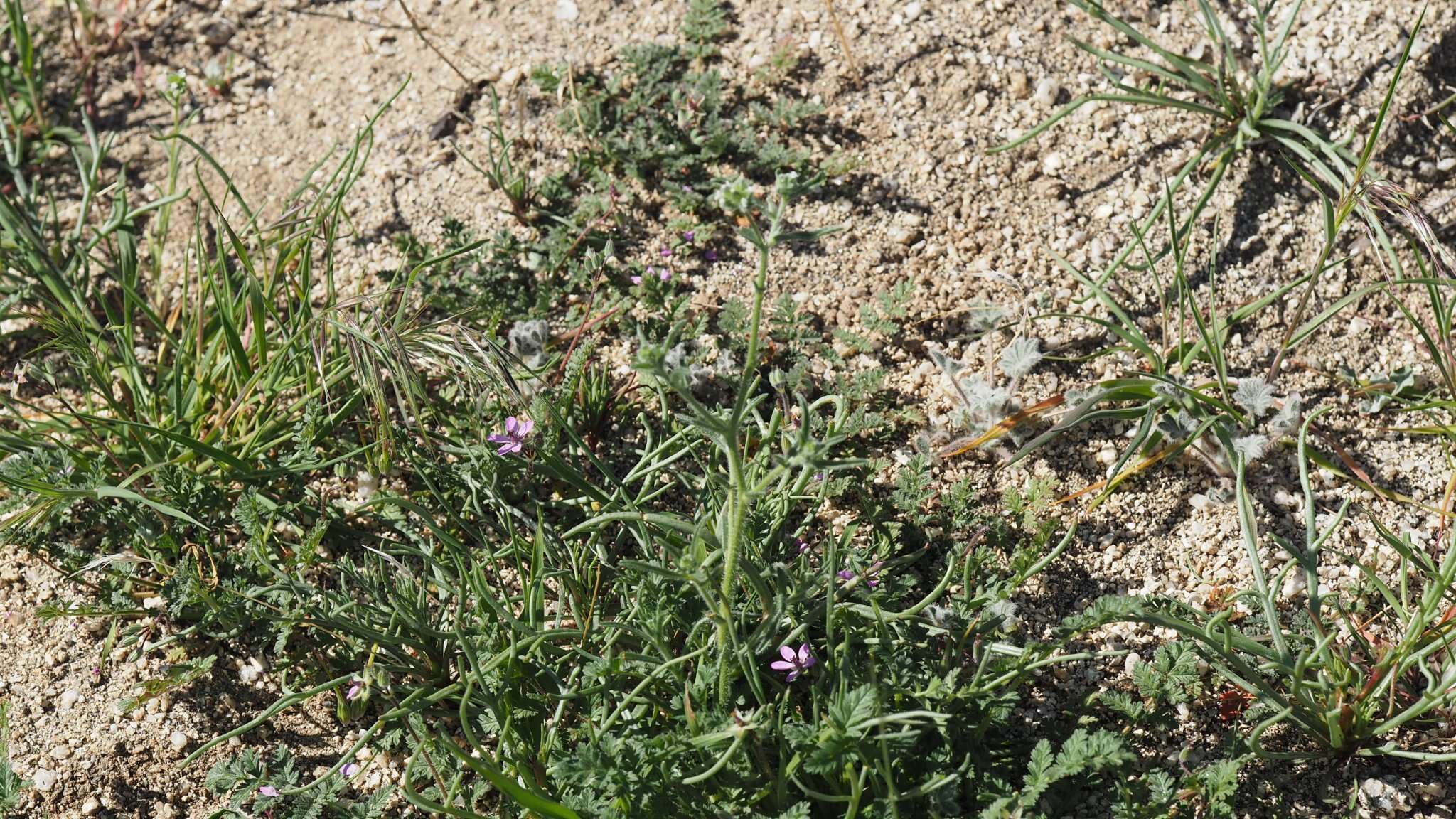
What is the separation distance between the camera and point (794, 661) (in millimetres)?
2260

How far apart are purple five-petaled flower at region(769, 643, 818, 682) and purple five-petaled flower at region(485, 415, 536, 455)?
78 centimetres

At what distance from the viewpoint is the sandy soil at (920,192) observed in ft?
8.42

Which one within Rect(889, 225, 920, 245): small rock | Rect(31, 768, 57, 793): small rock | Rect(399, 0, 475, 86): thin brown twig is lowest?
Rect(31, 768, 57, 793): small rock

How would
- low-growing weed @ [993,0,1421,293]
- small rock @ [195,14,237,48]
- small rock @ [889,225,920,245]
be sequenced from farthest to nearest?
small rock @ [195,14,237,48], small rock @ [889,225,920,245], low-growing weed @ [993,0,1421,293]

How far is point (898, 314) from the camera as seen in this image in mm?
2893

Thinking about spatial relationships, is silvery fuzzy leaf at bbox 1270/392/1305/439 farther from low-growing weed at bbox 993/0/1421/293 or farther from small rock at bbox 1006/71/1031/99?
small rock at bbox 1006/71/1031/99

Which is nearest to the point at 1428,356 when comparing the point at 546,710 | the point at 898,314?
the point at 898,314

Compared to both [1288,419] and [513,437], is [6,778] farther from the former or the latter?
[1288,419]

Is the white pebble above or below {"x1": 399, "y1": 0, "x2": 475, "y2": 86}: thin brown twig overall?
below

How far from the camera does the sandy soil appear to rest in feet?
8.42

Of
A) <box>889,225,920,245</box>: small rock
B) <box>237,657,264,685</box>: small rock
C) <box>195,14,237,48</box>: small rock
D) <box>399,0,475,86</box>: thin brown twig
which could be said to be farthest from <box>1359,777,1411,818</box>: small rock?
<box>195,14,237,48</box>: small rock

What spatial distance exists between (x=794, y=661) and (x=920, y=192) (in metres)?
1.47

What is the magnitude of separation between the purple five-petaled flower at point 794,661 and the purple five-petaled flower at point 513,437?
784 mm

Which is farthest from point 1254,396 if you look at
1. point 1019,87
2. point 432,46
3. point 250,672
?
point 432,46
